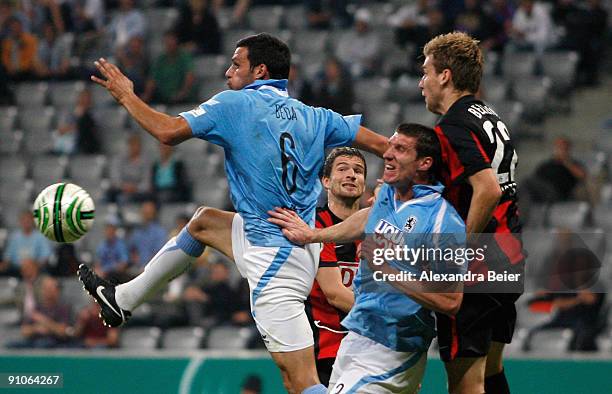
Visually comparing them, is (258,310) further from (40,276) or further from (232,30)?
(232,30)

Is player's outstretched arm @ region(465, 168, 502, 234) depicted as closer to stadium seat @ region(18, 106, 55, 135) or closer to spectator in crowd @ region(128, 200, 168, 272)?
spectator in crowd @ region(128, 200, 168, 272)

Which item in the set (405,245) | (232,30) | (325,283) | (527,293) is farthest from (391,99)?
(405,245)

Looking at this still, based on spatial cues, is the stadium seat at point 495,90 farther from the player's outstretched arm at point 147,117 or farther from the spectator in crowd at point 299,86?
the player's outstretched arm at point 147,117

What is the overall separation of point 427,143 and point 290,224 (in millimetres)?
995

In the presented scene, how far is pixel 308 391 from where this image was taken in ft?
19.5

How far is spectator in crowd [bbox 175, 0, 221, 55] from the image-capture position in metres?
15.8

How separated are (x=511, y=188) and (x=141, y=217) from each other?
27.8 ft

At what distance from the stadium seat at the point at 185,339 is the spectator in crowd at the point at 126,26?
5.54 m

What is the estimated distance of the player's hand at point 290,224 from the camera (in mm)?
6047

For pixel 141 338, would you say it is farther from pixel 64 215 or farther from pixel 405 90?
pixel 64 215

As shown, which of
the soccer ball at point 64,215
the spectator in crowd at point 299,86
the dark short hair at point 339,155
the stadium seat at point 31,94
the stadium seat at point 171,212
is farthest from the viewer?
the stadium seat at point 31,94

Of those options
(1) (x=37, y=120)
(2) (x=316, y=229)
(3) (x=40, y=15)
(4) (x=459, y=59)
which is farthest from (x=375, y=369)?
(3) (x=40, y=15)

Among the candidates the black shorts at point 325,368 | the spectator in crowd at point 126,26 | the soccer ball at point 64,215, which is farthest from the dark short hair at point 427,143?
the spectator in crowd at point 126,26

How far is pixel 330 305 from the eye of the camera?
6.79 meters
